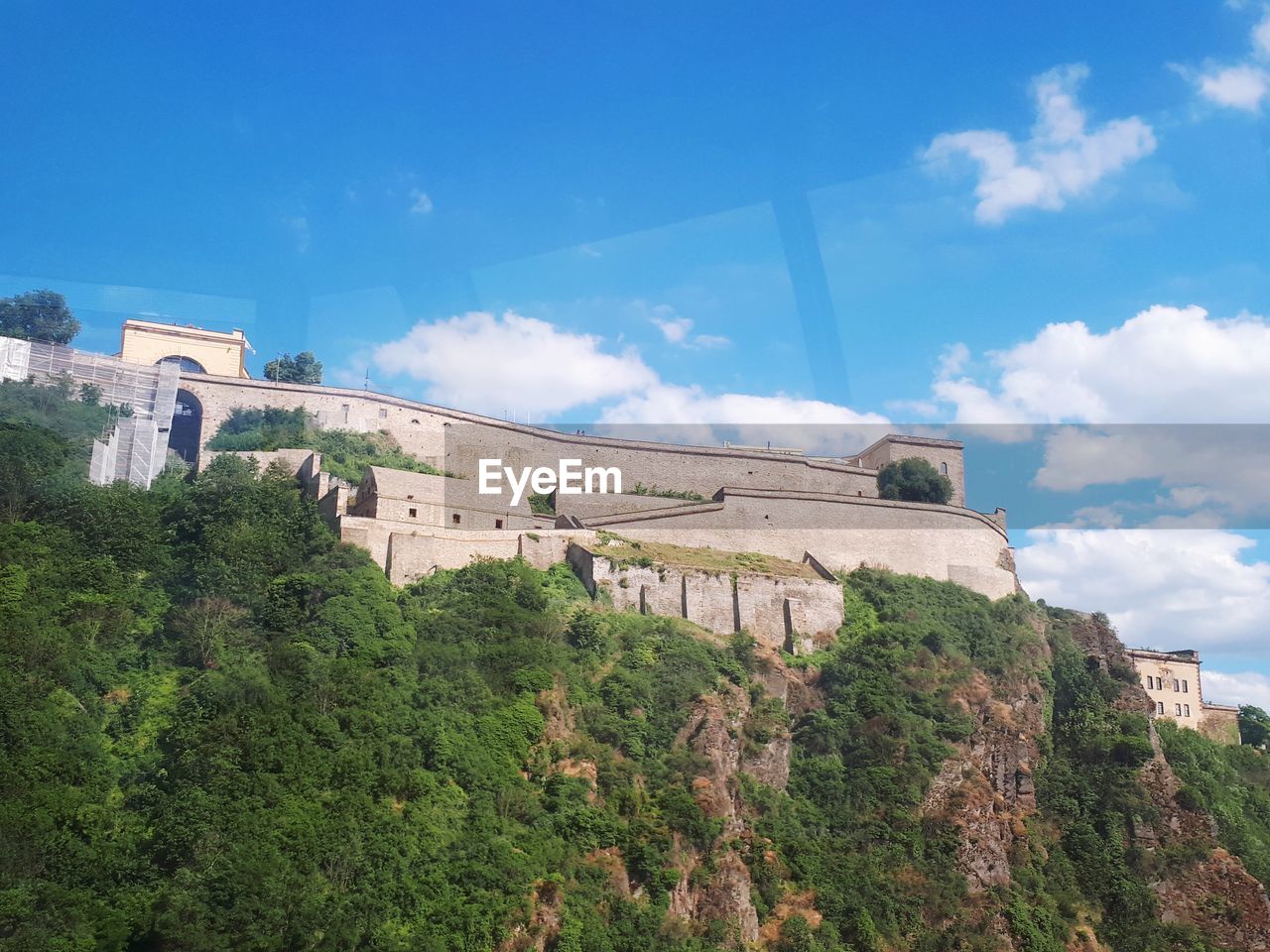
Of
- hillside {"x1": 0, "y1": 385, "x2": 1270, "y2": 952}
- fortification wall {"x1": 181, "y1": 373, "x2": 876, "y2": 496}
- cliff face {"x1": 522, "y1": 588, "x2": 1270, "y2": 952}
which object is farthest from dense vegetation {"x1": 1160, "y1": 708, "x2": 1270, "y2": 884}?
fortification wall {"x1": 181, "y1": 373, "x2": 876, "y2": 496}

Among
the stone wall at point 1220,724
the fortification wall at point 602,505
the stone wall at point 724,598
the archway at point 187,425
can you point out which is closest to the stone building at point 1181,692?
the stone wall at point 1220,724

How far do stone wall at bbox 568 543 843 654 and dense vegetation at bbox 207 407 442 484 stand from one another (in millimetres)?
8936

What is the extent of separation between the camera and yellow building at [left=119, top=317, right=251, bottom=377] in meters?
52.1

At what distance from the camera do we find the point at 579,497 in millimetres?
49938

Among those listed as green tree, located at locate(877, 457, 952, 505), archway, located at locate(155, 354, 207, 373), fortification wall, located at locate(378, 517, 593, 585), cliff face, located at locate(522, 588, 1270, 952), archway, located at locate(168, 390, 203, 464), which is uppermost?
archway, located at locate(155, 354, 207, 373)

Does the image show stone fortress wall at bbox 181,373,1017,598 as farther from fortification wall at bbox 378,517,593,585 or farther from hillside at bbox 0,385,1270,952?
hillside at bbox 0,385,1270,952

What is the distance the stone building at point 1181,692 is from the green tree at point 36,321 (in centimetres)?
4322

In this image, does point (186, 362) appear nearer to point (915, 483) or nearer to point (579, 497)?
point (579, 497)

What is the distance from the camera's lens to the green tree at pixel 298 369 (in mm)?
57066

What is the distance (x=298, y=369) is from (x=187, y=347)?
5.27 meters

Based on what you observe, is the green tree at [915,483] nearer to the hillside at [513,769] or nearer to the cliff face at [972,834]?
the hillside at [513,769]

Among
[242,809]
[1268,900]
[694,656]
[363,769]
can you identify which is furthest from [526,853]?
[1268,900]

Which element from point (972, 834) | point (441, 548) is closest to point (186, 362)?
point (441, 548)

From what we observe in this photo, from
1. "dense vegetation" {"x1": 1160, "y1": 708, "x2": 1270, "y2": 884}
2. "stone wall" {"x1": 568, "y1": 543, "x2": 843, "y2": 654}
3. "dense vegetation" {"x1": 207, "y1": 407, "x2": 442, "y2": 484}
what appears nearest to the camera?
"stone wall" {"x1": 568, "y1": 543, "x2": 843, "y2": 654}
